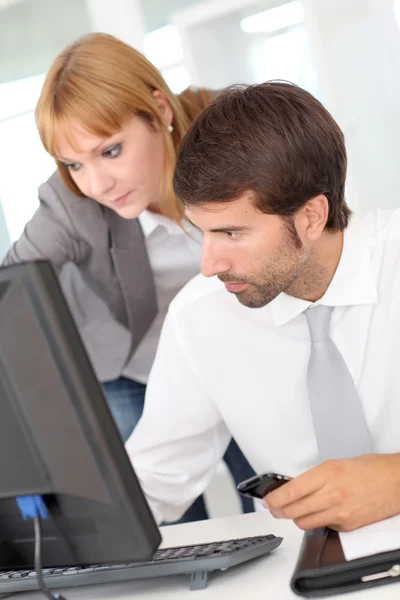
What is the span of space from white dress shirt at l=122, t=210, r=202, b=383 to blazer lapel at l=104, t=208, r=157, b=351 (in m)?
0.04

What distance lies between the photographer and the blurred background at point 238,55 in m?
3.74

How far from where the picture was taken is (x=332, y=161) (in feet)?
4.31

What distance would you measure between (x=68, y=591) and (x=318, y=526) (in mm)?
307

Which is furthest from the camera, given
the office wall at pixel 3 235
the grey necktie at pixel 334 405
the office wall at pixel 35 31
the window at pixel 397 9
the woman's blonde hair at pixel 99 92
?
the office wall at pixel 3 235

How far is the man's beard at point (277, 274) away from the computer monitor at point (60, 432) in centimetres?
57

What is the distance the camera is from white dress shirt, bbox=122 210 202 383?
1.90 metres

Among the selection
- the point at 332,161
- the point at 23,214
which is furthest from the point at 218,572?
the point at 23,214

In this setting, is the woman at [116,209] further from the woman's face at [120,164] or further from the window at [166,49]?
the window at [166,49]

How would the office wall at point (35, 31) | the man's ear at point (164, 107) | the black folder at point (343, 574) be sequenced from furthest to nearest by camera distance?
1. the office wall at point (35, 31)
2. the man's ear at point (164, 107)
3. the black folder at point (343, 574)

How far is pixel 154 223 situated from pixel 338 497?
109 cm

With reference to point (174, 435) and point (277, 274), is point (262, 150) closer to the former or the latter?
point (277, 274)

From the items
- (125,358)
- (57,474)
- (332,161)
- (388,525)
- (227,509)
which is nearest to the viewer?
(57,474)

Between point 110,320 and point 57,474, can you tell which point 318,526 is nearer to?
point 57,474

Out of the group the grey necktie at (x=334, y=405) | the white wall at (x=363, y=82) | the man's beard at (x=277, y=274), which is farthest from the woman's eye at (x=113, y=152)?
the white wall at (x=363, y=82)
